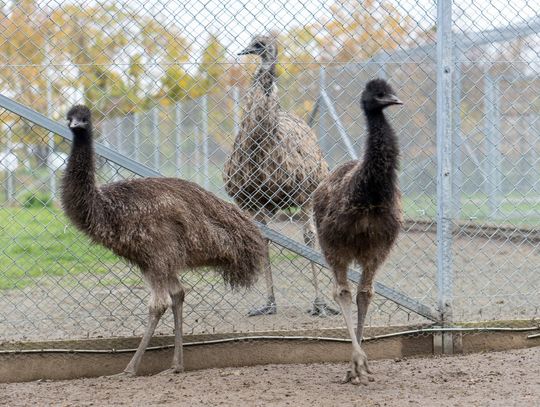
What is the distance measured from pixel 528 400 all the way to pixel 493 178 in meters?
8.03

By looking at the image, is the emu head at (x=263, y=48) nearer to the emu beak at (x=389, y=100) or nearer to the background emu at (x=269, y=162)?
the background emu at (x=269, y=162)

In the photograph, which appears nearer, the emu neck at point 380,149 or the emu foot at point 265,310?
the emu neck at point 380,149

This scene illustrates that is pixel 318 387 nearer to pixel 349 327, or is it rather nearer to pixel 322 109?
pixel 349 327

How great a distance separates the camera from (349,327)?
4.65m

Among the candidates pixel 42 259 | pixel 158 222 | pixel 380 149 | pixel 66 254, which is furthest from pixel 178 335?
pixel 66 254

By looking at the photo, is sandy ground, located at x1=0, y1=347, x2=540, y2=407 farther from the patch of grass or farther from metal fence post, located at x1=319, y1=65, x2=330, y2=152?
metal fence post, located at x1=319, y1=65, x2=330, y2=152

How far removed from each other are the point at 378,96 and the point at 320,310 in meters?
2.20

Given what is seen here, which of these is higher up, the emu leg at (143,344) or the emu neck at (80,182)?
the emu neck at (80,182)

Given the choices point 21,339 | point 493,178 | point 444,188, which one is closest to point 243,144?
point 444,188

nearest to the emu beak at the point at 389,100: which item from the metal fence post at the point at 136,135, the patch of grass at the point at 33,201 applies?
the patch of grass at the point at 33,201

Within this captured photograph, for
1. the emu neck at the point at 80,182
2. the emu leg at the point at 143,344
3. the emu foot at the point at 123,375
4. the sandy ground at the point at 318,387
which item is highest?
the emu neck at the point at 80,182

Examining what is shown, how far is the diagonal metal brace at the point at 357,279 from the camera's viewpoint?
207 inches

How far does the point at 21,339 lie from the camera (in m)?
5.25

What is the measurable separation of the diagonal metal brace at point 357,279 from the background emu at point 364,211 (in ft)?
1.29
